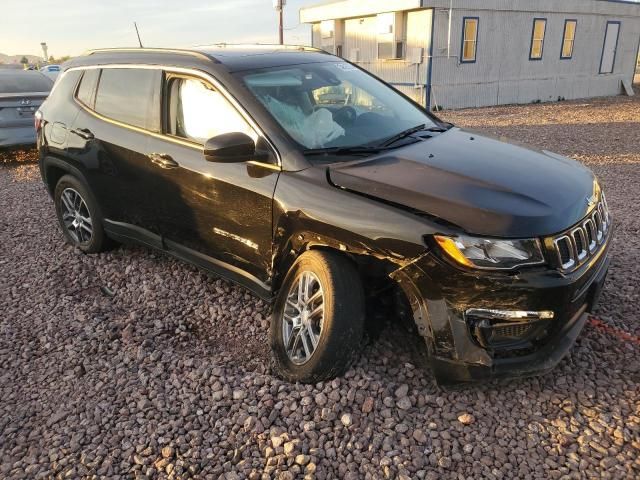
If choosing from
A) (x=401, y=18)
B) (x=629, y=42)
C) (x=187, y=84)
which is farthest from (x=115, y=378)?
(x=629, y=42)

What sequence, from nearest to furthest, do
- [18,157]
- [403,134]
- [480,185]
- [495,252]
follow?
1. [495,252]
2. [480,185]
3. [403,134]
4. [18,157]

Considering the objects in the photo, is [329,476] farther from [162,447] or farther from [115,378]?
[115,378]

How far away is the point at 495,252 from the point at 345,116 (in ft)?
5.35

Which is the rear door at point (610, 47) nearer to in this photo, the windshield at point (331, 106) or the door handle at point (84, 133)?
the windshield at point (331, 106)

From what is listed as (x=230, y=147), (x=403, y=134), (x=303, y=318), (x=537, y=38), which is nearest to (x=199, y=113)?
(x=230, y=147)

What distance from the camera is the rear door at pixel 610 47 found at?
842 inches

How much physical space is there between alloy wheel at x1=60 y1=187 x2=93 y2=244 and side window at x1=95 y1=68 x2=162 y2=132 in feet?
3.21

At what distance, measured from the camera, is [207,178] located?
11.6 ft

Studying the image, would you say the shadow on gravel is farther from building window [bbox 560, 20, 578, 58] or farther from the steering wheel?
building window [bbox 560, 20, 578, 58]

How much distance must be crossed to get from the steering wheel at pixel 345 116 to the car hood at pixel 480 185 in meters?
0.49

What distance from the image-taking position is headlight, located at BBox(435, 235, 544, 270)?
2516mm

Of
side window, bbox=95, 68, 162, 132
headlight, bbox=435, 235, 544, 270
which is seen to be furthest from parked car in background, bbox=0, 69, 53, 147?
headlight, bbox=435, 235, 544, 270

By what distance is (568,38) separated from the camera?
2005 centimetres

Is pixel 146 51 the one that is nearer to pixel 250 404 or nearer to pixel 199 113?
pixel 199 113
